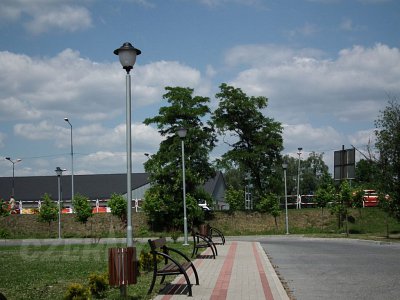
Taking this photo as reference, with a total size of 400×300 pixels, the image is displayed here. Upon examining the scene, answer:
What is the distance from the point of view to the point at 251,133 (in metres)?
46.8

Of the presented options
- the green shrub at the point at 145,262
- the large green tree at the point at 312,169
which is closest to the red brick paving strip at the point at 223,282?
the green shrub at the point at 145,262

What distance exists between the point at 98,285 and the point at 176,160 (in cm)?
3271

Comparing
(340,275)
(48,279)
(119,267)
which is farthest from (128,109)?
(340,275)

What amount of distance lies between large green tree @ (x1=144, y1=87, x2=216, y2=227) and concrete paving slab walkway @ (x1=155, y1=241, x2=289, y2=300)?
25386 mm

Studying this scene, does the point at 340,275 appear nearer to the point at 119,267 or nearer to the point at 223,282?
the point at 223,282

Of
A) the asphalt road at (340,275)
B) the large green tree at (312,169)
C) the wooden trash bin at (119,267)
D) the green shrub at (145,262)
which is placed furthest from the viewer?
the large green tree at (312,169)

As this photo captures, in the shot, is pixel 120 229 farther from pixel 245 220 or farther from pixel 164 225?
pixel 245 220

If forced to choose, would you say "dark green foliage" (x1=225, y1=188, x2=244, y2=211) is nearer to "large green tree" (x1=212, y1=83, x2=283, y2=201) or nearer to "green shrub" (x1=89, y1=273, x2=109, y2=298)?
"large green tree" (x1=212, y1=83, x2=283, y2=201)

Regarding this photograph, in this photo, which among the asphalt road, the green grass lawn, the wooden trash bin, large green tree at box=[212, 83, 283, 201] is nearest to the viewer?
the wooden trash bin

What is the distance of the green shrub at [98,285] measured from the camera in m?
9.29

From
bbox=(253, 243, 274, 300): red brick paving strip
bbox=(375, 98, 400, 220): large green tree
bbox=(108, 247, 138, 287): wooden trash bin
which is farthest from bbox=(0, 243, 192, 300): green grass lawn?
bbox=(375, 98, 400, 220): large green tree

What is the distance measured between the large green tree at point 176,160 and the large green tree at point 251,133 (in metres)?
2.97

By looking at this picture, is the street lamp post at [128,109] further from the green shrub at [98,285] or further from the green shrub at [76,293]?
the green shrub at [76,293]

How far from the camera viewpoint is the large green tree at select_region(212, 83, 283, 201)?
46.0 meters
